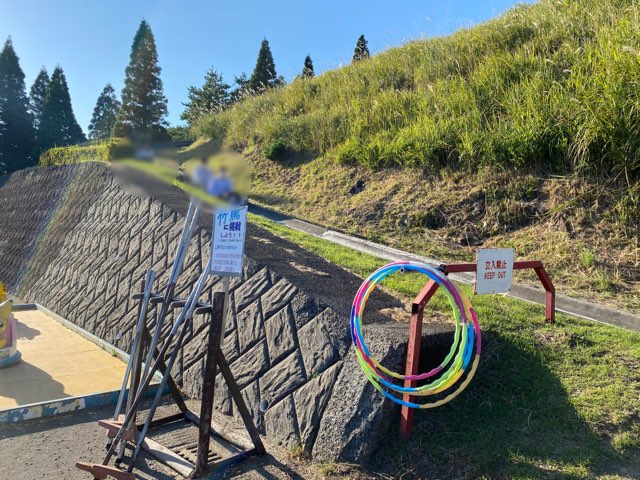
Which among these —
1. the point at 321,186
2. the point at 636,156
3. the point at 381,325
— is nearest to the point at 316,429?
the point at 381,325

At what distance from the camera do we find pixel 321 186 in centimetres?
1145

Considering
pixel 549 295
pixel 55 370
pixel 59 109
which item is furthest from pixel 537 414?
pixel 59 109

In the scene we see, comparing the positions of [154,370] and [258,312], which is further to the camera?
[258,312]

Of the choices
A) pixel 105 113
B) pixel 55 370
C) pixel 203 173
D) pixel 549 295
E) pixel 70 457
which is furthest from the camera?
pixel 55 370

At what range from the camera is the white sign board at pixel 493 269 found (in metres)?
3.92

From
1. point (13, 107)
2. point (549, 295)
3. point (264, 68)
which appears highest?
point (264, 68)

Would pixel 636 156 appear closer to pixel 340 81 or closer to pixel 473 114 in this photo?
pixel 473 114

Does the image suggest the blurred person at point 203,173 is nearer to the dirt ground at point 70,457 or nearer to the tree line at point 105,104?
the tree line at point 105,104

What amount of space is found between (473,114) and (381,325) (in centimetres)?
610

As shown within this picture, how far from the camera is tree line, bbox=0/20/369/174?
2.44 metres

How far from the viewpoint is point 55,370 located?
6035 millimetres

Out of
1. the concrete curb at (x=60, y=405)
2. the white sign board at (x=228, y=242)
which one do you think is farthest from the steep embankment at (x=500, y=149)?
the concrete curb at (x=60, y=405)

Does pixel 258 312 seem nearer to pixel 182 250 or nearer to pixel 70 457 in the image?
pixel 182 250

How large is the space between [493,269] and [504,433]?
1.25m
